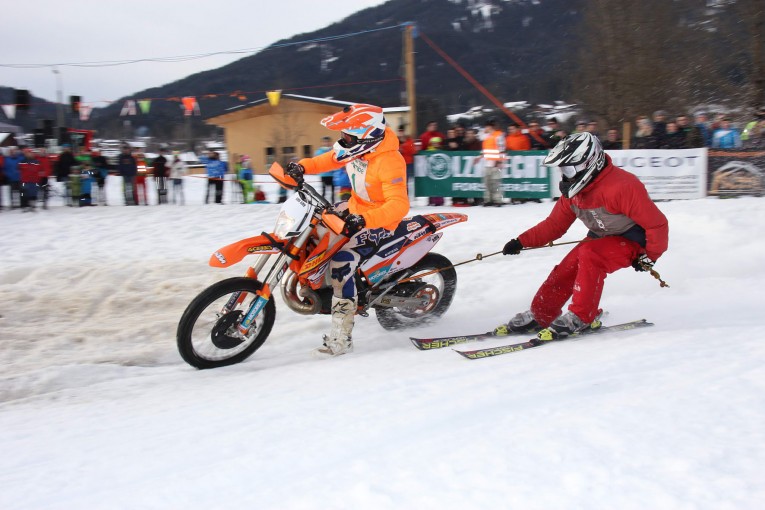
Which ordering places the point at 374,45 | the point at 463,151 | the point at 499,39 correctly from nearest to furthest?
the point at 463,151 → the point at 374,45 → the point at 499,39

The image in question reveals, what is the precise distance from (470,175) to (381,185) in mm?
8133

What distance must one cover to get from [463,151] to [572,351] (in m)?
8.95

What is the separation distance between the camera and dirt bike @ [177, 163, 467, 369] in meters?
4.54

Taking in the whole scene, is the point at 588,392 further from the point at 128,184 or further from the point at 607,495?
the point at 128,184

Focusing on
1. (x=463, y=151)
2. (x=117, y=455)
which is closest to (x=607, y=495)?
(x=117, y=455)

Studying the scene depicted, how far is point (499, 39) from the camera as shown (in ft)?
218

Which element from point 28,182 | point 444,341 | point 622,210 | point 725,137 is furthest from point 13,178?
point 725,137

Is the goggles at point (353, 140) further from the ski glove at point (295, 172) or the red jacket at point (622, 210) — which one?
the red jacket at point (622, 210)

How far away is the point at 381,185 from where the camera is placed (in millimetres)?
5039

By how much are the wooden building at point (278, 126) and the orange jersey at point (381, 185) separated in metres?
32.7

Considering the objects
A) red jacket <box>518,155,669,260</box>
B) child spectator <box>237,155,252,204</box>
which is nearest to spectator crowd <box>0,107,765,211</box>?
child spectator <box>237,155,252,204</box>

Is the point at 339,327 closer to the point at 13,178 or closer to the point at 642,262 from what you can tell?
the point at 642,262

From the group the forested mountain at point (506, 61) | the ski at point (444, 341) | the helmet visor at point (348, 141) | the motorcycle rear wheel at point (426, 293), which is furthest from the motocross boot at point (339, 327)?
the forested mountain at point (506, 61)

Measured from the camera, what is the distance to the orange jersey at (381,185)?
472cm
